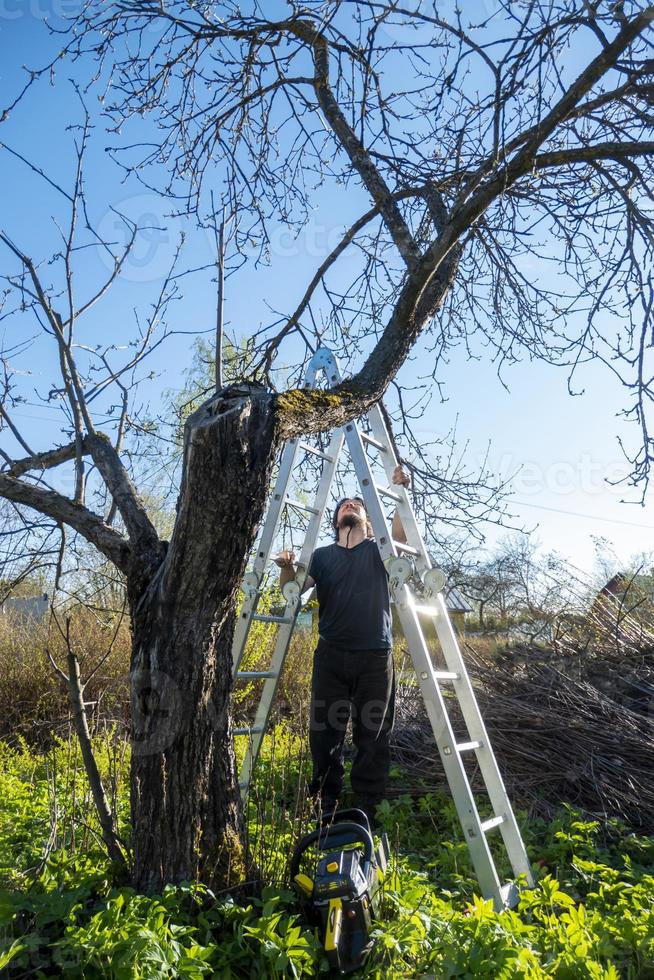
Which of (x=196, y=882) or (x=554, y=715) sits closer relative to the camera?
(x=196, y=882)

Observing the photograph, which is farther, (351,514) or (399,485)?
(351,514)

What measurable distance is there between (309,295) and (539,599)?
11.1 ft

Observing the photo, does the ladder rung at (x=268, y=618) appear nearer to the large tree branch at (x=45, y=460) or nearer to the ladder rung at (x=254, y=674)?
the ladder rung at (x=254, y=674)

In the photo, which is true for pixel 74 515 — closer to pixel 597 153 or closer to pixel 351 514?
pixel 351 514

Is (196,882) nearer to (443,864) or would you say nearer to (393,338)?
(443,864)

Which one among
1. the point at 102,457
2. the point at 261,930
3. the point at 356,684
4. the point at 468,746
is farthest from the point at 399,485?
the point at 261,930

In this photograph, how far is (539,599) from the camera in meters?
6.36

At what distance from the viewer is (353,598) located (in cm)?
432

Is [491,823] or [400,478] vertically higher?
[400,478]

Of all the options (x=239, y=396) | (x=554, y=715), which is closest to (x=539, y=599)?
(x=554, y=715)

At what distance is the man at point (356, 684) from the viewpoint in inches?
165

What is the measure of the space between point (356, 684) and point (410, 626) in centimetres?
100

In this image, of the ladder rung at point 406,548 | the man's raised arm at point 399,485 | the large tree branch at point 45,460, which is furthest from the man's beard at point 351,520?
the large tree branch at point 45,460

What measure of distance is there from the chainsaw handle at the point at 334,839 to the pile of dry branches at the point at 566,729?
2.15m
